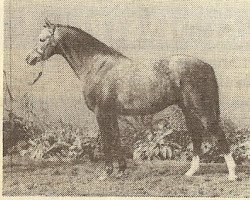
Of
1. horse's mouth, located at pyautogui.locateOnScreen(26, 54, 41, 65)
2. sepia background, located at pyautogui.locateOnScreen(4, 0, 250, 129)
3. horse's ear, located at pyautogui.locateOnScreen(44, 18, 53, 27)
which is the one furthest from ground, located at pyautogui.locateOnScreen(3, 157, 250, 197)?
horse's ear, located at pyautogui.locateOnScreen(44, 18, 53, 27)

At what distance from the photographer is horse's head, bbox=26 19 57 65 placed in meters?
1.81

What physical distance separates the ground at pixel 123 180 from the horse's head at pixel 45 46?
0.30 metres

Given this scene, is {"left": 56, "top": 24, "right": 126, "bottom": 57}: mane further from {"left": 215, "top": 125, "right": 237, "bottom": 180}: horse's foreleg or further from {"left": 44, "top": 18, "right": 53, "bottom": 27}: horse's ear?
{"left": 215, "top": 125, "right": 237, "bottom": 180}: horse's foreleg

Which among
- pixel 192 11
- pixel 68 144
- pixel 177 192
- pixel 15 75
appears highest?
pixel 192 11

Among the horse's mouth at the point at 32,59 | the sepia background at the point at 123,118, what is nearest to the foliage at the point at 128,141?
the sepia background at the point at 123,118

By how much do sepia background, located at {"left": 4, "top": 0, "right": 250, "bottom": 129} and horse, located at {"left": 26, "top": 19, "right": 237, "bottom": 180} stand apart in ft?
0.07

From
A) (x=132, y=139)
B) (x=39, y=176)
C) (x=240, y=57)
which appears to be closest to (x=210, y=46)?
(x=240, y=57)

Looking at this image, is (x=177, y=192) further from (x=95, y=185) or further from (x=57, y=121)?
(x=57, y=121)

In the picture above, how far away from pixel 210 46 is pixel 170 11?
0.15 meters

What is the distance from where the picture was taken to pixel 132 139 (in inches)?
71.2

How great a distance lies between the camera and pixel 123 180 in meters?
1.81

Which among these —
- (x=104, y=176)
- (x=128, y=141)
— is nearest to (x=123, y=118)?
(x=128, y=141)

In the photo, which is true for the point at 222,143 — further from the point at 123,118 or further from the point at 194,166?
the point at 123,118

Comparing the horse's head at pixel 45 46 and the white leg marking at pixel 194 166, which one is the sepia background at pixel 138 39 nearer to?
the horse's head at pixel 45 46
